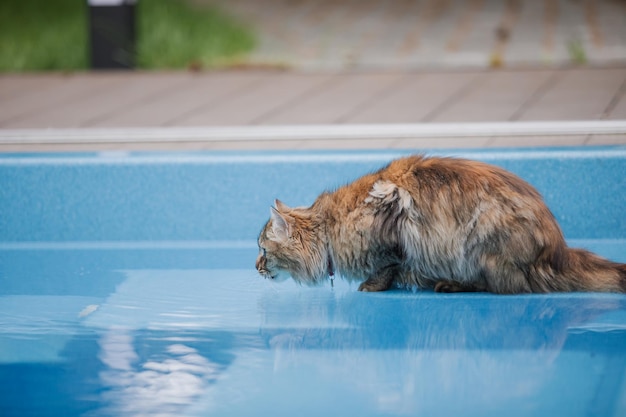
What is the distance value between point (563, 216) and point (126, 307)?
188 centimetres

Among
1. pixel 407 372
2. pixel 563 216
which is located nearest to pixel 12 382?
pixel 407 372

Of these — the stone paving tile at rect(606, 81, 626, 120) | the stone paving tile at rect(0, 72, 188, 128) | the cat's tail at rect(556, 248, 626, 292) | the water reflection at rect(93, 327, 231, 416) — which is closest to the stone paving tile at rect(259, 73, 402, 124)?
the stone paving tile at rect(0, 72, 188, 128)

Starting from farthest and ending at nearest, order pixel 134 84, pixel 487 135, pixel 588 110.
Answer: pixel 134 84 < pixel 588 110 < pixel 487 135

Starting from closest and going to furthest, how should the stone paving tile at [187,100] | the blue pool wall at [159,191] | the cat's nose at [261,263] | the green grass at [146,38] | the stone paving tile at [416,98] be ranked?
the cat's nose at [261,263] < the blue pool wall at [159,191] < the stone paving tile at [416,98] < the stone paving tile at [187,100] < the green grass at [146,38]

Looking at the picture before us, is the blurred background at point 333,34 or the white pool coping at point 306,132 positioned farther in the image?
the blurred background at point 333,34

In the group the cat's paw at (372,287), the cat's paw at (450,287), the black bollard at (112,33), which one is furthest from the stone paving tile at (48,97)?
the cat's paw at (450,287)

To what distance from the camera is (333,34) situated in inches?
304

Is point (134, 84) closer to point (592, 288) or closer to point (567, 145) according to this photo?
point (567, 145)

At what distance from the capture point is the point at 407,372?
2787 mm

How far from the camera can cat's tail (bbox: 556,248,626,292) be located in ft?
10.7

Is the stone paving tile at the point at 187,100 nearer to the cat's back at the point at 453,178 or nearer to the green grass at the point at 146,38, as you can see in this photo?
the green grass at the point at 146,38

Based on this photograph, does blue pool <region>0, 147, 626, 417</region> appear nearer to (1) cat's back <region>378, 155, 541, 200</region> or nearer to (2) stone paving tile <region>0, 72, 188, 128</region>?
(1) cat's back <region>378, 155, 541, 200</region>

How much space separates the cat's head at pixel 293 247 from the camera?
11.5 feet

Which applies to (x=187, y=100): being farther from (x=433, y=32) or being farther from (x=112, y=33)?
(x=433, y=32)
